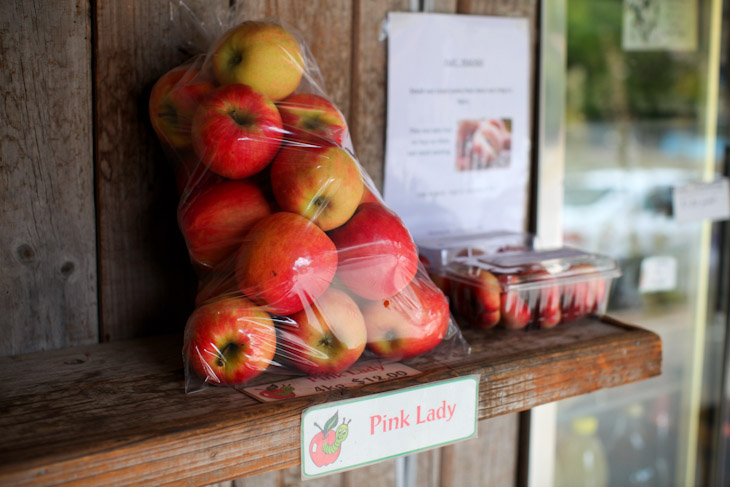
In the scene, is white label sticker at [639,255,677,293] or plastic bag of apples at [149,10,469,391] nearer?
plastic bag of apples at [149,10,469,391]

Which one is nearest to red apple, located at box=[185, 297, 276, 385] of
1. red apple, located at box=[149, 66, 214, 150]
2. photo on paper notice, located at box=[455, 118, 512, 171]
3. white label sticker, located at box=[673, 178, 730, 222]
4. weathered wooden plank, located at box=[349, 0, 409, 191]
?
red apple, located at box=[149, 66, 214, 150]

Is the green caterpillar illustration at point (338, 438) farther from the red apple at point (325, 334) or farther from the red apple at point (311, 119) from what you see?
the red apple at point (311, 119)

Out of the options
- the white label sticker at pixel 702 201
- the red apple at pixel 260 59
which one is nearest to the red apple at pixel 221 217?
the red apple at pixel 260 59

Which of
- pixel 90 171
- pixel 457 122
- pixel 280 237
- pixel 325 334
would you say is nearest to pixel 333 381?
pixel 325 334

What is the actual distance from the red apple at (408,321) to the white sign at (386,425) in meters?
0.05

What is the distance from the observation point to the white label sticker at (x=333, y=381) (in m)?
0.60

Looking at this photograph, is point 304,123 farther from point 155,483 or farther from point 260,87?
point 155,483

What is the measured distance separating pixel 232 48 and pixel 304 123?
11 centimetres

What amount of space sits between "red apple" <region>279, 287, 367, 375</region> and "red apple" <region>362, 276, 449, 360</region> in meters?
0.02

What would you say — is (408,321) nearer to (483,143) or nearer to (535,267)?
(535,267)

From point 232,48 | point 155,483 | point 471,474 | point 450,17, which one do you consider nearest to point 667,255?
point 471,474

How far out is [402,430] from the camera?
0.62 m

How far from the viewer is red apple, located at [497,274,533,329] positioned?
77 centimetres

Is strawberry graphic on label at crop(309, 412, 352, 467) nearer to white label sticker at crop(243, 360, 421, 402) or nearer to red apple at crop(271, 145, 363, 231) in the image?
white label sticker at crop(243, 360, 421, 402)
